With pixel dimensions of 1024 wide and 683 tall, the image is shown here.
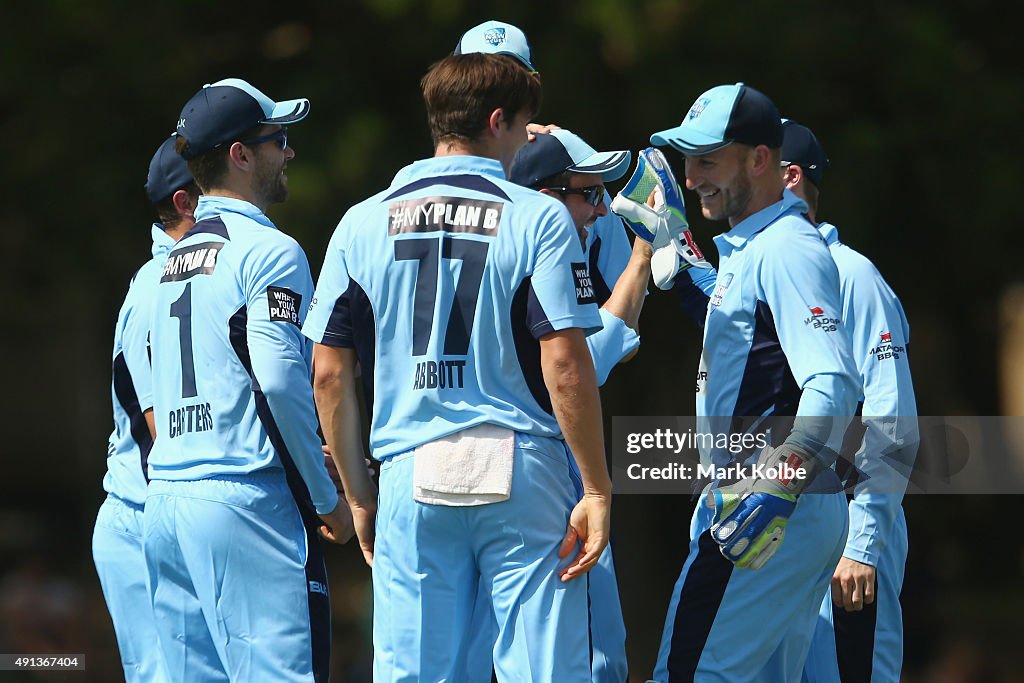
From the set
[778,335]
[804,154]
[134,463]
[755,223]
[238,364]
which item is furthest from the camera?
[804,154]

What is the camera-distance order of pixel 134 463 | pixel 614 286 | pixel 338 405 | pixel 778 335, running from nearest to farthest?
pixel 338 405, pixel 778 335, pixel 614 286, pixel 134 463

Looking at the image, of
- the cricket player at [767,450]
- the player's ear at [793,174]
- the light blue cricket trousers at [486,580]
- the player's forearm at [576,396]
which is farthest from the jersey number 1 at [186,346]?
the player's ear at [793,174]

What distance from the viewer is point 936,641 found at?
11266 mm

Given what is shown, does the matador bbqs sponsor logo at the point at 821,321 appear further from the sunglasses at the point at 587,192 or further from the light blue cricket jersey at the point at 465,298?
the sunglasses at the point at 587,192

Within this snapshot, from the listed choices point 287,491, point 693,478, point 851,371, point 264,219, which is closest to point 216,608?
point 287,491

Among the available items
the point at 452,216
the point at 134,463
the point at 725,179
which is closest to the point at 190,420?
the point at 134,463

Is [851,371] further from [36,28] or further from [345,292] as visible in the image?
[36,28]

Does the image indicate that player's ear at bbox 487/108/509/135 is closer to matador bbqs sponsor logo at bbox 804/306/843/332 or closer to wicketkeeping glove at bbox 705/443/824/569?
matador bbqs sponsor logo at bbox 804/306/843/332

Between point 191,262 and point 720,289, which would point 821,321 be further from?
point 191,262

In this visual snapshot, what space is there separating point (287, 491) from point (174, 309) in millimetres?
756

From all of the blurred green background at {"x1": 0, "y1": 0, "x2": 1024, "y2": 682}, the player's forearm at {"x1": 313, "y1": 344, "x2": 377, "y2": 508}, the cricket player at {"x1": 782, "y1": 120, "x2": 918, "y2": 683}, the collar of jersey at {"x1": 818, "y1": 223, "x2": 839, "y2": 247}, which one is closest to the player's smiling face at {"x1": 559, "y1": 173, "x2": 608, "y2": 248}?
the cricket player at {"x1": 782, "y1": 120, "x2": 918, "y2": 683}

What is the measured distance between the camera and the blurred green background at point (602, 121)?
10156 mm

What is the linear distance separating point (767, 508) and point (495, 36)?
7.48 ft

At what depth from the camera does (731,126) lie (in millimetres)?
5008
